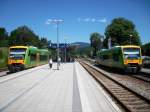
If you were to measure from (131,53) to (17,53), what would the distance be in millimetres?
12867

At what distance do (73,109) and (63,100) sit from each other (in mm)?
2437

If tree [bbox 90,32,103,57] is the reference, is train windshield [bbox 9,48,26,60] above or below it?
below

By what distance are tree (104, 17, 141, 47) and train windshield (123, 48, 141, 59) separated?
196ft

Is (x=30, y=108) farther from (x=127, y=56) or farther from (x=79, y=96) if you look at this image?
(x=127, y=56)

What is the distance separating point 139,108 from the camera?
12727mm

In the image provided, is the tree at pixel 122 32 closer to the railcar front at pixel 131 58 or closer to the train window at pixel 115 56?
the train window at pixel 115 56

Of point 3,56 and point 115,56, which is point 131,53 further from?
point 3,56

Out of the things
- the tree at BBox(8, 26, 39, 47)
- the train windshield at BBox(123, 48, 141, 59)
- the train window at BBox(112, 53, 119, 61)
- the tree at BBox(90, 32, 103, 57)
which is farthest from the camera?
the tree at BBox(90, 32, 103, 57)

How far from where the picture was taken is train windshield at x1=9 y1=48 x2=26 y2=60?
37.9 m

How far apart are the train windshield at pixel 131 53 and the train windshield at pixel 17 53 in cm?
1171

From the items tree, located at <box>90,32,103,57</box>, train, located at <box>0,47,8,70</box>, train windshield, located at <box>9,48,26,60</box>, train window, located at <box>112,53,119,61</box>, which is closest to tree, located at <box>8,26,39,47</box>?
tree, located at <box>90,32,103,57</box>

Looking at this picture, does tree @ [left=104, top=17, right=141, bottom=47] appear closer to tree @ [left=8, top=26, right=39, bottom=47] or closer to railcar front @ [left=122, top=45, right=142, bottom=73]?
tree @ [left=8, top=26, right=39, bottom=47]

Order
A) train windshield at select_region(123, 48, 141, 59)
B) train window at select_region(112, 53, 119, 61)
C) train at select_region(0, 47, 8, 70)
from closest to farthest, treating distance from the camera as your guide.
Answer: train windshield at select_region(123, 48, 141, 59), train window at select_region(112, 53, 119, 61), train at select_region(0, 47, 8, 70)

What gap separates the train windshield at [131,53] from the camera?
33.7 meters
